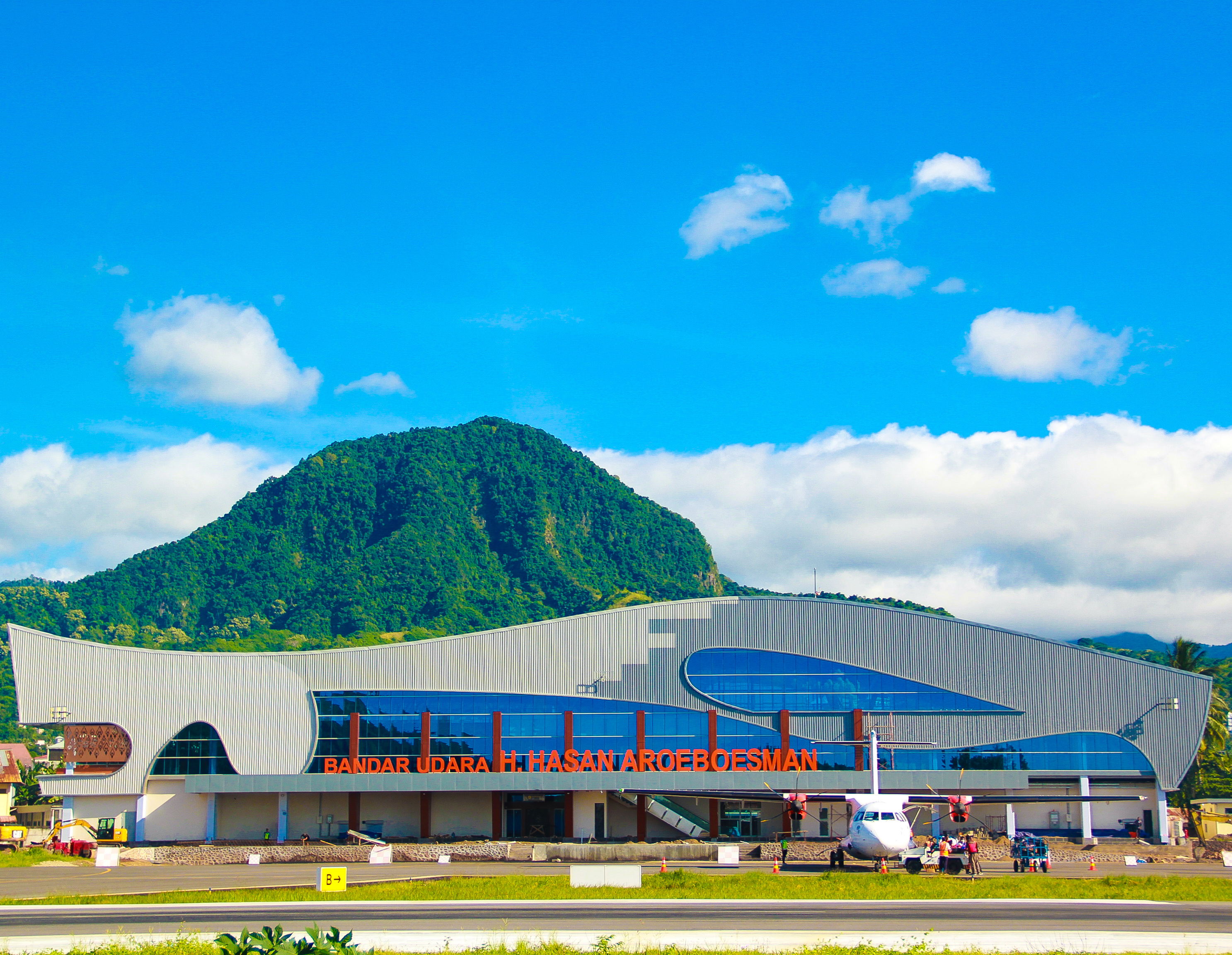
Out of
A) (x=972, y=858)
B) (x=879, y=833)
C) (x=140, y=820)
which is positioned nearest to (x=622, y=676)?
(x=879, y=833)

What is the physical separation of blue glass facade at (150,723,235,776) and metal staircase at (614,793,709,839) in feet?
82.9

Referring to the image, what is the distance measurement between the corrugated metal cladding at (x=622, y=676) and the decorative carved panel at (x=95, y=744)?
46.9 inches

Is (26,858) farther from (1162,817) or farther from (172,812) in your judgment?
(1162,817)

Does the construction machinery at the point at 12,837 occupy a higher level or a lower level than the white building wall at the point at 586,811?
lower

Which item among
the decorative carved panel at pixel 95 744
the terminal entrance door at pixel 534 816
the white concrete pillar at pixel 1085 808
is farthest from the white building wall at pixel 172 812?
the white concrete pillar at pixel 1085 808

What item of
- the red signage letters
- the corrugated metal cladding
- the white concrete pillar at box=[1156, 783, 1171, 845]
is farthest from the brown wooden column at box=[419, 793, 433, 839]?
the white concrete pillar at box=[1156, 783, 1171, 845]

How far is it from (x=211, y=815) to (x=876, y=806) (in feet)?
141

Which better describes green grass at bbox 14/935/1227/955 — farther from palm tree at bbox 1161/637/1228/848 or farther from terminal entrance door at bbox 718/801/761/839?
palm tree at bbox 1161/637/1228/848

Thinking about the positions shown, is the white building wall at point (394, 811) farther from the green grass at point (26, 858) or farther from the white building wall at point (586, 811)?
the green grass at point (26, 858)

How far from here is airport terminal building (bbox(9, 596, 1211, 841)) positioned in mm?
66500

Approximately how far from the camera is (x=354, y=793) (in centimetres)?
6694

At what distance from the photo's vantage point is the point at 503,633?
69.4m

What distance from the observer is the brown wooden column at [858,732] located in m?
66.0

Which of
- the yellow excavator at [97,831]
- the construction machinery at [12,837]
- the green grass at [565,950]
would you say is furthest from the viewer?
the yellow excavator at [97,831]
